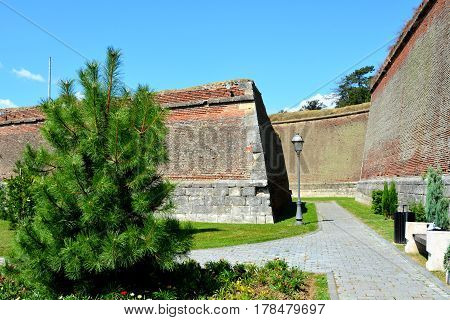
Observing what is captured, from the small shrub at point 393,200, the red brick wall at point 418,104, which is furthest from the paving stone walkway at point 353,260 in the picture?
the red brick wall at point 418,104

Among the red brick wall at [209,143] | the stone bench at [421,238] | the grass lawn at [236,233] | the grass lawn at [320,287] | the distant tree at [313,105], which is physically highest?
the distant tree at [313,105]

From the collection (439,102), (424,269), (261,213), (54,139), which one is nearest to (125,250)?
(54,139)

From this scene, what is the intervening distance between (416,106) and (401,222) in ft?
23.6

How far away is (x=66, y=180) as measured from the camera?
4.41 metres

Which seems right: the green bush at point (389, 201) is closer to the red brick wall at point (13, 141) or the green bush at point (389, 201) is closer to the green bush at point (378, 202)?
the green bush at point (378, 202)

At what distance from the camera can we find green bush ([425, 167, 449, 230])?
7.82 meters

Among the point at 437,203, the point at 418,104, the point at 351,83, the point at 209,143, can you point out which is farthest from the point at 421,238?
the point at 351,83

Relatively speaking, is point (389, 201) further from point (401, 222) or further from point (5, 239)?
point (5, 239)

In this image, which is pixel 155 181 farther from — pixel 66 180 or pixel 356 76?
pixel 356 76

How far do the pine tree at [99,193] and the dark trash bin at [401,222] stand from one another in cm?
628

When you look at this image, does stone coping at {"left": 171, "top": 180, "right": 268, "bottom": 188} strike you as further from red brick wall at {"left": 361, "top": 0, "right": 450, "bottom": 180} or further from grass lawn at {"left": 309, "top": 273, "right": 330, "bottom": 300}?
grass lawn at {"left": 309, "top": 273, "right": 330, "bottom": 300}

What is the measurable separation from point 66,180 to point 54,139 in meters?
0.55

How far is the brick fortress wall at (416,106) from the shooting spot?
12.1 metres

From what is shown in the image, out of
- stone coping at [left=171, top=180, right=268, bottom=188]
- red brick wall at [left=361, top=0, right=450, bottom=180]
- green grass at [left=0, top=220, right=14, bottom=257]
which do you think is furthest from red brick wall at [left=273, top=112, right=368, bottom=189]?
green grass at [left=0, top=220, right=14, bottom=257]
